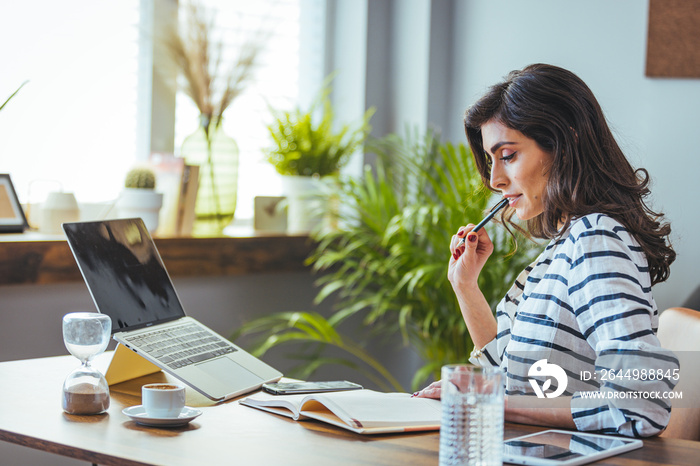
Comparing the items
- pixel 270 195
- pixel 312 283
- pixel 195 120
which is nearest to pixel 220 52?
pixel 195 120

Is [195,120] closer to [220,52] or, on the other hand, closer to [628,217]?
[220,52]

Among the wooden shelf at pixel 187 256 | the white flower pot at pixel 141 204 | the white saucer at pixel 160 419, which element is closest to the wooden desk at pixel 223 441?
the white saucer at pixel 160 419

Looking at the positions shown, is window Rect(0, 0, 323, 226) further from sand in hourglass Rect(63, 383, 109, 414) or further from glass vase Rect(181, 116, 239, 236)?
sand in hourglass Rect(63, 383, 109, 414)

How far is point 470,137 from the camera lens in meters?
1.74

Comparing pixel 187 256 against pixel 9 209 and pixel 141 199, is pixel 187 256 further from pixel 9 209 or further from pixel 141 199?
pixel 9 209

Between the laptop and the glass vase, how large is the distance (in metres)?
1.11

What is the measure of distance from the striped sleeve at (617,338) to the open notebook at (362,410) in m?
0.25

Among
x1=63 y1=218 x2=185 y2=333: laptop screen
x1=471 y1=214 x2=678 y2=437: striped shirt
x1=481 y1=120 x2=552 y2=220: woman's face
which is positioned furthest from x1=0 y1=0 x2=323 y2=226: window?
x1=471 y1=214 x2=678 y2=437: striped shirt

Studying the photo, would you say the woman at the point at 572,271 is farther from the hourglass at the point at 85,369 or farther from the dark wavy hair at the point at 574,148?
the hourglass at the point at 85,369

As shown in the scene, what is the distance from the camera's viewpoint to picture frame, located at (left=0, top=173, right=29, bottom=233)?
230cm

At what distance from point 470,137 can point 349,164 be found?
1.68 metres

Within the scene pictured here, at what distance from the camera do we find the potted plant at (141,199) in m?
2.53

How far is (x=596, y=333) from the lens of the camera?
4.13 ft

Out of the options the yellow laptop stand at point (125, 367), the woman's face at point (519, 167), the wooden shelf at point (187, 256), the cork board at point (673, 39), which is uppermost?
the cork board at point (673, 39)
